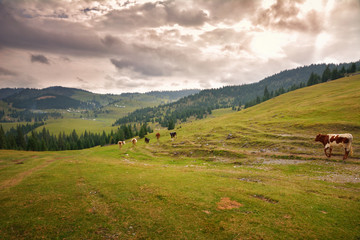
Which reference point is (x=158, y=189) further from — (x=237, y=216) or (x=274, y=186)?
(x=274, y=186)

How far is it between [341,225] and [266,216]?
4.78 meters

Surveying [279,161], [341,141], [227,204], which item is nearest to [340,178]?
[341,141]

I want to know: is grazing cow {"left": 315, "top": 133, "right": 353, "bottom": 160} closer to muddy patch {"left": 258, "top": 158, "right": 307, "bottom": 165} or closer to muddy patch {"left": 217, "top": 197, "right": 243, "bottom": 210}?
muddy patch {"left": 258, "top": 158, "right": 307, "bottom": 165}

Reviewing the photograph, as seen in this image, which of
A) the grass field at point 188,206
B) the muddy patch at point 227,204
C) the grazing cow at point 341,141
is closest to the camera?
the grass field at point 188,206

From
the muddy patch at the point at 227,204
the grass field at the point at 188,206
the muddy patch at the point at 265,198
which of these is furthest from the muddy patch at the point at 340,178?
the muddy patch at the point at 227,204

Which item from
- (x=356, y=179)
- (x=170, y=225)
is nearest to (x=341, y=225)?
(x=170, y=225)

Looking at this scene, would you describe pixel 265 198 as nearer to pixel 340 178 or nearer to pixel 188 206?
pixel 188 206

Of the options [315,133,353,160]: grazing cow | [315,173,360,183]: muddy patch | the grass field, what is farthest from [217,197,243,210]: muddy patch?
[315,133,353,160]: grazing cow

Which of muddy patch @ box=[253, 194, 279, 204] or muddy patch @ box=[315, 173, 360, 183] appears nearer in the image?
muddy patch @ box=[253, 194, 279, 204]

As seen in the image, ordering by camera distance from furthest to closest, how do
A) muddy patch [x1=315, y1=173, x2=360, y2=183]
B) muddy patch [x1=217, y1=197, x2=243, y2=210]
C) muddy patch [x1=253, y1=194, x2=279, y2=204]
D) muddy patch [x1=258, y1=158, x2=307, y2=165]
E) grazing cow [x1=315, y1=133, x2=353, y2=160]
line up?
muddy patch [x1=258, y1=158, x2=307, y2=165] → grazing cow [x1=315, y1=133, x2=353, y2=160] → muddy patch [x1=315, y1=173, x2=360, y2=183] → muddy patch [x1=253, y1=194, x2=279, y2=204] → muddy patch [x1=217, y1=197, x2=243, y2=210]

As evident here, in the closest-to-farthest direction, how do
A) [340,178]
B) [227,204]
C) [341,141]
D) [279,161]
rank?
[227,204] < [340,178] < [341,141] < [279,161]

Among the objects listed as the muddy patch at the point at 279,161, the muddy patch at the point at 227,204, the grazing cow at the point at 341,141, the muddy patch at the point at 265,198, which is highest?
the grazing cow at the point at 341,141

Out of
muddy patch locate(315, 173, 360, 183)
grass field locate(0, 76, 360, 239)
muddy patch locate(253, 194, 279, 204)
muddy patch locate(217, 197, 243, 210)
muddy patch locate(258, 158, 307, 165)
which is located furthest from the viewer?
muddy patch locate(258, 158, 307, 165)

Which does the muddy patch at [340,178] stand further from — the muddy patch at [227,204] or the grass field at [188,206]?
the muddy patch at [227,204]
